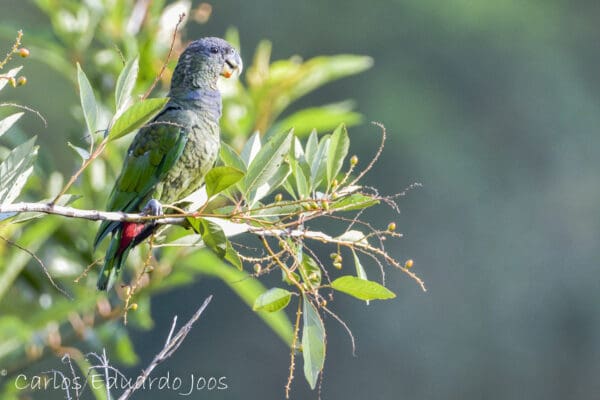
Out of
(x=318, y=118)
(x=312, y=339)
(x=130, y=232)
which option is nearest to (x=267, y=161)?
(x=312, y=339)

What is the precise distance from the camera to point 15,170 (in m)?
1.42

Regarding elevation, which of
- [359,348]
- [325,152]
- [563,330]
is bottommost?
[325,152]

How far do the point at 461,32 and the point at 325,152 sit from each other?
990 cm

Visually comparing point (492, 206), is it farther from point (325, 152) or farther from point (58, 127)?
point (325, 152)

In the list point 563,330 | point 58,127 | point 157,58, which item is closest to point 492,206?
point 563,330

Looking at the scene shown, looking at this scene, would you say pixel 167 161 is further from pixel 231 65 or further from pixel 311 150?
pixel 311 150

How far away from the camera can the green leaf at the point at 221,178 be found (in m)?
1.41

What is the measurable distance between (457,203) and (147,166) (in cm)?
833

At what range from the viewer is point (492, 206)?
10.2m

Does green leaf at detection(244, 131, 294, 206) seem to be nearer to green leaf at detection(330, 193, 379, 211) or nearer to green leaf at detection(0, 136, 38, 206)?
green leaf at detection(330, 193, 379, 211)

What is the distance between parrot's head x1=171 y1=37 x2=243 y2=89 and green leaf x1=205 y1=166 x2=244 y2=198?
84cm

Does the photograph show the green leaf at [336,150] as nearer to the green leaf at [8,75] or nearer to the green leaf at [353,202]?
the green leaf at [353,202]

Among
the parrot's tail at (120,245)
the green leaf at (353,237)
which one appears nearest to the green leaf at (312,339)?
the green leaf at (353,237)

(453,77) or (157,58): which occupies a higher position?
(453,77)
